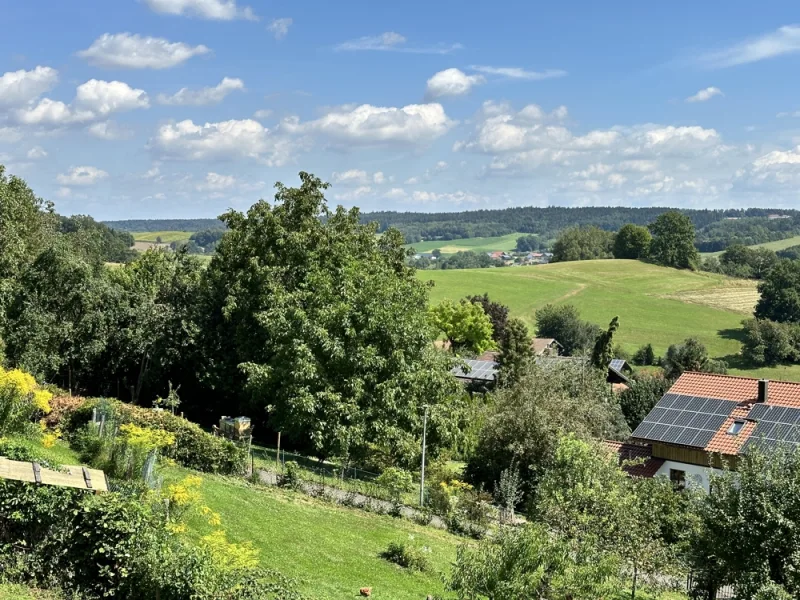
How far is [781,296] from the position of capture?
104m

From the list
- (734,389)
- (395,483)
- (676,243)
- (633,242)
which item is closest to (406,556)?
(395,483)

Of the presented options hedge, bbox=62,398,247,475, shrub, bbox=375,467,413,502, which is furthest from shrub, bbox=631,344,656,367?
hedge, bbox=62,398,247,475

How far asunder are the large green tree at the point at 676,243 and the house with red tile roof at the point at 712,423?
4268 inches

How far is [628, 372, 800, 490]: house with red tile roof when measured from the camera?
114 ft

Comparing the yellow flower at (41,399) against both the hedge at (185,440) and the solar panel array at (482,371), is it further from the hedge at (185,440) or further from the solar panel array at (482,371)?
the solar panel array at (482,371)

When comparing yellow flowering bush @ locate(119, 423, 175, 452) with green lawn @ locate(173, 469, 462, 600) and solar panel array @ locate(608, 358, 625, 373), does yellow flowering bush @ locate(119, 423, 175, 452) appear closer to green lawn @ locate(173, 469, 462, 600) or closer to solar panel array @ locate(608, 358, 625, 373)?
green lawn @ locate(173, 469, 462, 600)

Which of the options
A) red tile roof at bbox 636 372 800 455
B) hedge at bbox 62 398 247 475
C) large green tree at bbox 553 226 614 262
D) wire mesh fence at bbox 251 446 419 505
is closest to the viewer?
hedge at bbox 62 398 247 475

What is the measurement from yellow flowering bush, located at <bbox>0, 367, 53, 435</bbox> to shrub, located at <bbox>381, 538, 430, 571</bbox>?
10.6 meters

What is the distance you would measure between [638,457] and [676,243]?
114949mm

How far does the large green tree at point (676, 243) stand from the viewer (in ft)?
465

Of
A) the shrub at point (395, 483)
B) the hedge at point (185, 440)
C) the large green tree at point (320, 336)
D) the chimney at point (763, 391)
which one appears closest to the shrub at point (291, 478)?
the hedge at point (185, 440)

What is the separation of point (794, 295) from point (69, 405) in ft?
338

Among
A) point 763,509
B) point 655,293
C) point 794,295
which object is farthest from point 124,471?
point 655,293

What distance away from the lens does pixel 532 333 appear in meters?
107
